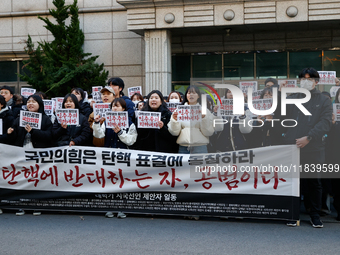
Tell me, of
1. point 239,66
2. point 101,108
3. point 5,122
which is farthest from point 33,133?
point 239,66

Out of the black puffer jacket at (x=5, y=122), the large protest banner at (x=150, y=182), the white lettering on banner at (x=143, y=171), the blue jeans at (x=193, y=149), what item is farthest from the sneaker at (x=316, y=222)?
the black puffer jacket at (x=5, y=122)

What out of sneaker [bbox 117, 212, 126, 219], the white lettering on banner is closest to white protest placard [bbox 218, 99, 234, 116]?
the white lettering on banner

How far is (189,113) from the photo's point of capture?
6750mm

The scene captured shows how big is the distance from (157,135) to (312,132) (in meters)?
2.44

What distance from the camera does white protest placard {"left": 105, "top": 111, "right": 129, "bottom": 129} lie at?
22.5 feet

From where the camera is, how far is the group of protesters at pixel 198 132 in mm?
6406

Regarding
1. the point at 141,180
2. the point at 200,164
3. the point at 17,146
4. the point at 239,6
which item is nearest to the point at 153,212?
the point at 141,180

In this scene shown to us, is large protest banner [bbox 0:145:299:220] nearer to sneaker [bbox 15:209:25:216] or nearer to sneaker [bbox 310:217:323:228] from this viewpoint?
sneaker [bbox 15:209:25:216]

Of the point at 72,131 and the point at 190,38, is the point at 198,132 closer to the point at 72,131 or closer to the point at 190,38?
the point at 72,131

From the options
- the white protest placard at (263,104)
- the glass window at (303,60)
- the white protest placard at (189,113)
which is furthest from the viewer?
the glass window at (303,60)

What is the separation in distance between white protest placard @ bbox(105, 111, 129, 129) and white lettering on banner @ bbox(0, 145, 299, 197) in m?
0.43

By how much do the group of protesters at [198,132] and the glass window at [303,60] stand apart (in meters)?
9.30

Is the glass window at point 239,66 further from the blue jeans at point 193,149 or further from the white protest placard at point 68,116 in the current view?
the white protest placard at point 68,116

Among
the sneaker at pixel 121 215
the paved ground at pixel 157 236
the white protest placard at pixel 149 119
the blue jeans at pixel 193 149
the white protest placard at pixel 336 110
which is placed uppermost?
the white protest placard at pixel 336 110
